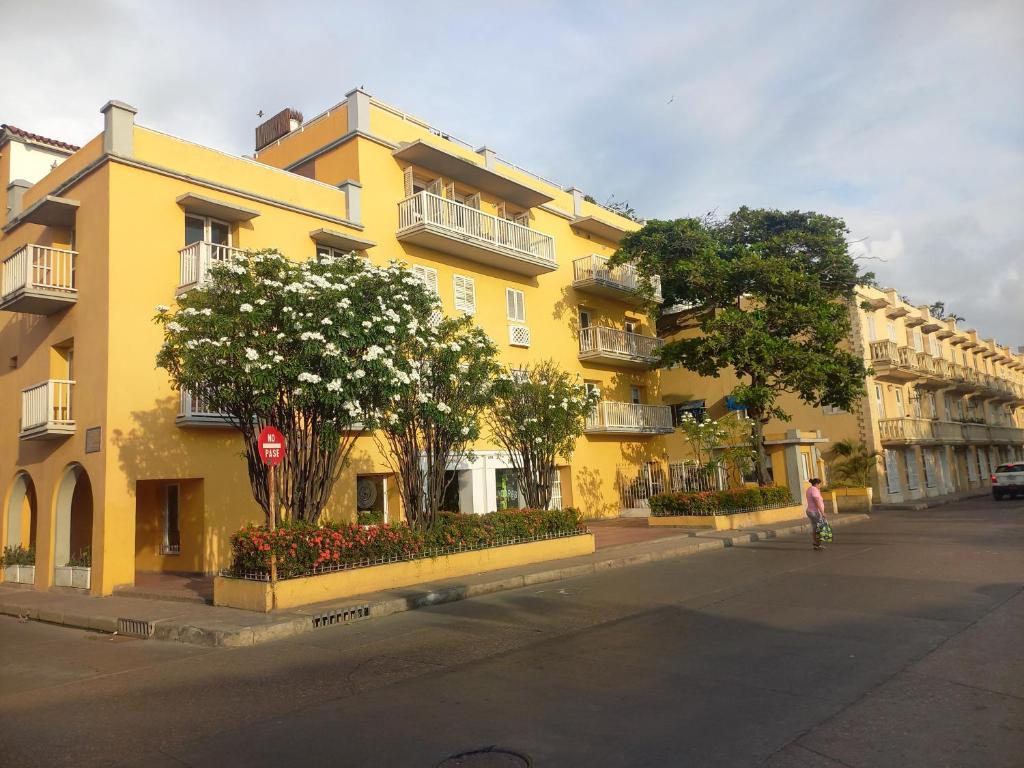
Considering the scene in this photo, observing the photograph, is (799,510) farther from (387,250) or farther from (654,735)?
(654,735)

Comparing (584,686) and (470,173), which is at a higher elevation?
(470,173)

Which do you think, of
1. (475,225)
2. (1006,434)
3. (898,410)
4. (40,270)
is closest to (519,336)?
(475,225)

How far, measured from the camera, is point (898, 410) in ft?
116

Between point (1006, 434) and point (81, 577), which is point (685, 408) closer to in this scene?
point (81, 577)

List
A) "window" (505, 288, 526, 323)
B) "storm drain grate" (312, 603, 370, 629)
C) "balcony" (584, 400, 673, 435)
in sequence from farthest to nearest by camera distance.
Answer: "balcony" (584, 400, 673, 435), "window" (505, 288, 526, 323), "storm drain grate" (312, 603, 370, 629)

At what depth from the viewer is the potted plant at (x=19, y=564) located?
53.3 feet

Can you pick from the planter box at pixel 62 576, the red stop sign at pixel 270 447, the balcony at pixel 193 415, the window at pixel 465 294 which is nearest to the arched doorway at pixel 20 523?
the planter box at pixel 62 576

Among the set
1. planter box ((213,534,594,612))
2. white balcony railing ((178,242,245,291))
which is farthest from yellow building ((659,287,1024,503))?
white balcony railing ((178,242,245,291))

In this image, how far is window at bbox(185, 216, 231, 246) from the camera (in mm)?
16188

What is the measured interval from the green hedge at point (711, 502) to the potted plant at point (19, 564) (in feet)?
53.2

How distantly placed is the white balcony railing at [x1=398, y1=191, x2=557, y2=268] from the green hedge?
8408 millimetres

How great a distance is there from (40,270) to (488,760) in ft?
51.3

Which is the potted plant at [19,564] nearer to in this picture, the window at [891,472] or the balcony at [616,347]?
the balcony at [616,347]

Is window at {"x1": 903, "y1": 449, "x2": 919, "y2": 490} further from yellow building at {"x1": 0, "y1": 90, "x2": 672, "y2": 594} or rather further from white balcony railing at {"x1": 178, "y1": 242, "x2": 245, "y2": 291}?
white balcony railing at {"x1": 178, "y1": 242, "x2": 245, "y2": 291}
